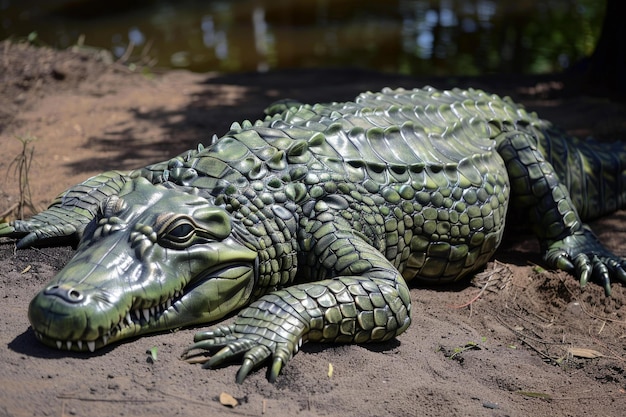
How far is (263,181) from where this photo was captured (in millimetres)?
4230

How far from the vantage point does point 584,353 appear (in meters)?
4.40

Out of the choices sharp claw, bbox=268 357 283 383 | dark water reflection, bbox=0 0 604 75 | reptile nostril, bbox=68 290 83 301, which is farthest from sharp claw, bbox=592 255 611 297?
dark water reflection, bbox=0 0 604 75

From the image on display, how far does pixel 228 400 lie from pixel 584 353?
90.0 inches

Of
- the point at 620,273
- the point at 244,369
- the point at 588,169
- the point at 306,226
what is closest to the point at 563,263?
the point at 620,273

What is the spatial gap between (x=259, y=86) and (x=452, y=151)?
473cm

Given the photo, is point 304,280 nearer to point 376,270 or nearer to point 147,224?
point 376,270

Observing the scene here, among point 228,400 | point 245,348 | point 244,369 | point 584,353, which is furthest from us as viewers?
point 584,353

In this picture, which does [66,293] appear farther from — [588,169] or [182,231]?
[588,169]

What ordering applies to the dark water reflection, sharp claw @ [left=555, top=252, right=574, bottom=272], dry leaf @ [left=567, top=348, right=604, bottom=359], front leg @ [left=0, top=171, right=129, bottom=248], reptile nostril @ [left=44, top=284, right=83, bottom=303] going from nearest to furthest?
reptile nostril @ [left=44, top=284, right=83, bottom=303] → dry leaf @ [left=567, top=348, right=604, bottom=359] → front leg @ [left=0, top=171, right=129, bottom=248] → sharp claw @ [left=555, top=252, right=574, bottom=272] → the dark water reflection

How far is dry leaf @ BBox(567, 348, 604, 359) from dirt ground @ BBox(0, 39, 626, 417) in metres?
0.01

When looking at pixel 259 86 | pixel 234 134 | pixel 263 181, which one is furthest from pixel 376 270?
pixel 259 86

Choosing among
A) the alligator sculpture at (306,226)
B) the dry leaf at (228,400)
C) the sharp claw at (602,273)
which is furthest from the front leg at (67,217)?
the sharp claw at (602,273)

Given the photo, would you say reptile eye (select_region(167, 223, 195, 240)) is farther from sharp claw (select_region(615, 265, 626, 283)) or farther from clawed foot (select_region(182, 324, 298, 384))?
sharp claw (select_region(615, 265, 626, 283))

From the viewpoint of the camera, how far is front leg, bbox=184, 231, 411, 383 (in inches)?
140
